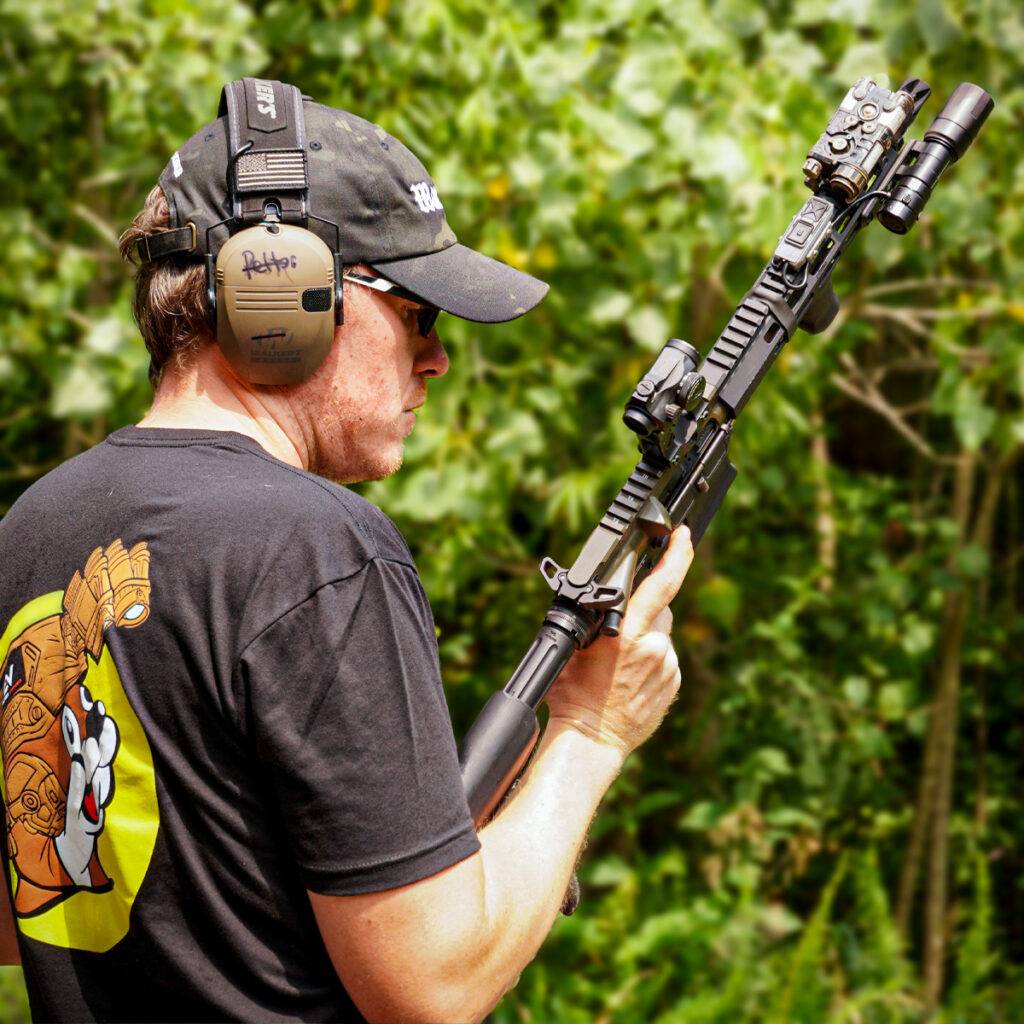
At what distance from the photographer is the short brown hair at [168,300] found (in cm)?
151

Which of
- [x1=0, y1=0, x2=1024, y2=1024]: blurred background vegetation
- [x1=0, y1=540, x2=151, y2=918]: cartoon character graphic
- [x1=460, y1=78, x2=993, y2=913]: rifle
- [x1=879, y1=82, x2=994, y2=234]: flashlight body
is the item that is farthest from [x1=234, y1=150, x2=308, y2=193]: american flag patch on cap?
[x1=0, y1=0, x2=1024, y2=1024]: blurred background vegetation

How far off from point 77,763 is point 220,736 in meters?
0.19

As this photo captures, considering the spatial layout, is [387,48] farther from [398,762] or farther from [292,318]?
[398,762]

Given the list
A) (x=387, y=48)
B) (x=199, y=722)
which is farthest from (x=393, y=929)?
(x=387, y=48)

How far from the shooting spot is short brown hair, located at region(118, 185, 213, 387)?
1.51 metres

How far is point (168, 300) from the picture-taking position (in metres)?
1.53

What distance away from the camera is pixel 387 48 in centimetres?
381

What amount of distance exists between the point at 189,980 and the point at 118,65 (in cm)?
323

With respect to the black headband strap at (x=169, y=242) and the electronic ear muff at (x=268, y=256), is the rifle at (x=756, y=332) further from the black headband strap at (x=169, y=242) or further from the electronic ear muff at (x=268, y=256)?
the black headband strap at (x=169, y=242)

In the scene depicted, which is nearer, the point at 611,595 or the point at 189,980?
the point at 189,980

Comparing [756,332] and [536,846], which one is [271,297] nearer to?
[536,846]

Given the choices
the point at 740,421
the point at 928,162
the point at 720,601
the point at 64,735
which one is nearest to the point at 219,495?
the point at 64,735

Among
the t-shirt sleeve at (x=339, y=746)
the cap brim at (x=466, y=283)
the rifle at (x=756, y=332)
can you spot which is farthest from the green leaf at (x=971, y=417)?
the t-shirt sleeve at (x=339, y=746)

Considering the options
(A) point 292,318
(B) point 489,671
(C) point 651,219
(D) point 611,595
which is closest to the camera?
(A) point 292,318
